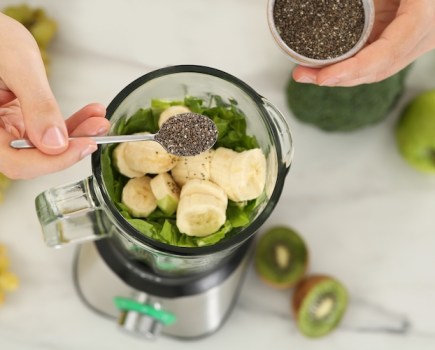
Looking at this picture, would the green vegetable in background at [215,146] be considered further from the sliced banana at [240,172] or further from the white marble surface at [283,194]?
the white marble surface at [283,194]

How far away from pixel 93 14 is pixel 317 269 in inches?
23.1

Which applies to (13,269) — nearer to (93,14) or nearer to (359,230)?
(93,14)

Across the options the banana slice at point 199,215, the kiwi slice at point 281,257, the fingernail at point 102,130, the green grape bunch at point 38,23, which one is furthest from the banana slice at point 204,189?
the green grape bunch at point 38,23

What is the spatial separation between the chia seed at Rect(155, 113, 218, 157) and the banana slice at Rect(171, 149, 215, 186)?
0.04 meters

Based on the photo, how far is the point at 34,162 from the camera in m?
0.57

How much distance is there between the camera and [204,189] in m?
0.65

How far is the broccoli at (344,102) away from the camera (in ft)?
3.06

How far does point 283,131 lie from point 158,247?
194mm

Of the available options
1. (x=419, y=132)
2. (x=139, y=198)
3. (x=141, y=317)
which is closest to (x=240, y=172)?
(x=139, y=198)

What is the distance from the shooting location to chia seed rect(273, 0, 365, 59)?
→ 0.79 m

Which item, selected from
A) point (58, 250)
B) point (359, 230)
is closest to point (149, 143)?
point (58, 250)

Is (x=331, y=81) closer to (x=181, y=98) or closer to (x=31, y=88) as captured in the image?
(x=181, y=98)

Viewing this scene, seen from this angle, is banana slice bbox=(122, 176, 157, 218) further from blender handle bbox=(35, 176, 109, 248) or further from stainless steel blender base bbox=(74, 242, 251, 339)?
stainless steel blender base bbox=(74, 242, 251, 339)

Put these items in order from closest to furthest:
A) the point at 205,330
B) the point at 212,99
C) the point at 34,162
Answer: the point at 34,162
the point at 212,99
the point at 205,330
